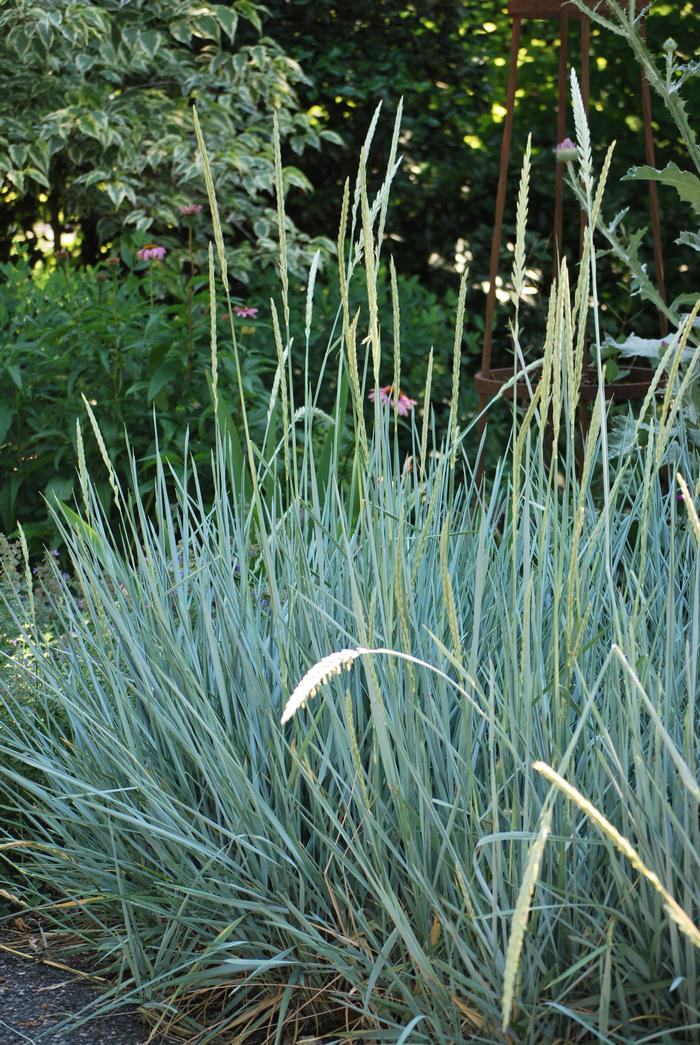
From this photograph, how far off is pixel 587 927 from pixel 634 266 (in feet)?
5.80

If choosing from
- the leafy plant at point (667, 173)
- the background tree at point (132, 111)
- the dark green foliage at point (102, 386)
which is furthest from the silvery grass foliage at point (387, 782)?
the background tree at point (132, 111)

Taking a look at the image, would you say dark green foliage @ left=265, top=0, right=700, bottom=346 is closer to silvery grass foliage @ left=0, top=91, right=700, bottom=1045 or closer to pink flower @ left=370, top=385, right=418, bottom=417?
pink flower @ left=370, top=385, right=418, bottom=417

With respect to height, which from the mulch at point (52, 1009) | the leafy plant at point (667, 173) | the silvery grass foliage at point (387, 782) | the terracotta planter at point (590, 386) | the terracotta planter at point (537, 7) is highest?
the terracotta planter at point (537, 7)

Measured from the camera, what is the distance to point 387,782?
1.45 m

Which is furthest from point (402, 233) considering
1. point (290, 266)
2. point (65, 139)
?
point (65, 139)

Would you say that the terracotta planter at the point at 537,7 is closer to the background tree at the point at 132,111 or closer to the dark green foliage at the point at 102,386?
the dark green foliage at the point at 102,386

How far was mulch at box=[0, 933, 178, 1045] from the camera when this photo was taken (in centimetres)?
154

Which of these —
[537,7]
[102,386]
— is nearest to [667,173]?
[537,7]

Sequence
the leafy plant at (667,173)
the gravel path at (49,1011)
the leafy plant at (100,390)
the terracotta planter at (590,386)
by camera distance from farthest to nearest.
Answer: the leafy plant at (100,390) < the terracotta planter at (590,386) < the leafy plant at (667,173) < the gravel path at (49,1011)

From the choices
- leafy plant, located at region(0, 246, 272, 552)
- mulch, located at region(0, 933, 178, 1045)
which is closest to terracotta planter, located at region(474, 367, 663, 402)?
leafy plant, located at region(0, 246, 272, 552)

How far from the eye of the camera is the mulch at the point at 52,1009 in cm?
154

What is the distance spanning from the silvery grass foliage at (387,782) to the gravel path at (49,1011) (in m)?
0.04

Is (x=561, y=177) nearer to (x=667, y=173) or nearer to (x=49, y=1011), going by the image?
(x=667, y=173)

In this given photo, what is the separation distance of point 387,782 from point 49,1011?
60cm
